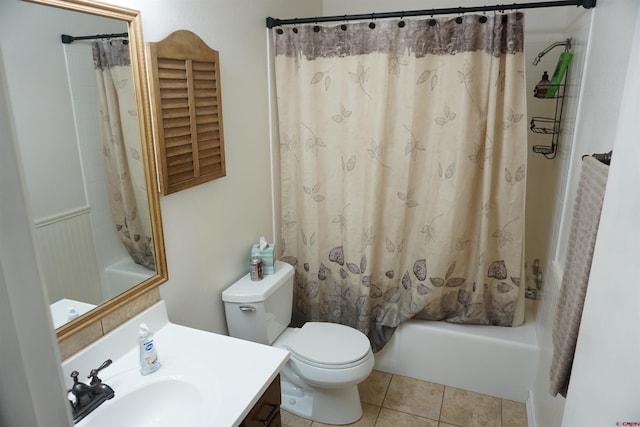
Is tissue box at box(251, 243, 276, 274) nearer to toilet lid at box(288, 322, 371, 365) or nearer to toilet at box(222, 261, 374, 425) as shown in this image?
toilet at box(222, 261, 374, 425)

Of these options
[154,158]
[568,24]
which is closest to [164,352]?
[154,158]

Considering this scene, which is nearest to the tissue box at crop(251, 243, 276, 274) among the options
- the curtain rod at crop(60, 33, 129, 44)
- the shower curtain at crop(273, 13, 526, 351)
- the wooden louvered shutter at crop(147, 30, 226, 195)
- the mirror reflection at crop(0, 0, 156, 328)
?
the shower curtain at crop(273, 13, 526, 351)

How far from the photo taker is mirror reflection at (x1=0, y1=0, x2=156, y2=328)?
115cm

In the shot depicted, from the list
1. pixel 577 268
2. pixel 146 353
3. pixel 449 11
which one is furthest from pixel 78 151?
pixel 449 11

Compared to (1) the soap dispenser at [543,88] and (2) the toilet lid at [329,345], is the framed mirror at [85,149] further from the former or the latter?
(1) the soap dispenser at [543,88]

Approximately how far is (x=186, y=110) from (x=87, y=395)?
1.06 m

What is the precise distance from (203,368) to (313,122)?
4.65ft

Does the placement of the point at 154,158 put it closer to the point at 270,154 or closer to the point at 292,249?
the point at 270,154

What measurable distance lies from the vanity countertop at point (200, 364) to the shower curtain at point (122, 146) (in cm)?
30

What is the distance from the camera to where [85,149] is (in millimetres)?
1339

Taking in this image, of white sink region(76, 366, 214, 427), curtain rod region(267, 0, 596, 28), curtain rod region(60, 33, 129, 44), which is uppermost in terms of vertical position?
curtain rod region(267, 0, 596, 28)

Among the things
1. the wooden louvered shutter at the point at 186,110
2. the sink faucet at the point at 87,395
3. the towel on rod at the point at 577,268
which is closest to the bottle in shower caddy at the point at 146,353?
the sink faucet at the point at 87,395

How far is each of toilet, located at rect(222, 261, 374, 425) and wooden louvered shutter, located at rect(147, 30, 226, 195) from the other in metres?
0.62

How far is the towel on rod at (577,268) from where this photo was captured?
0.99 meters
